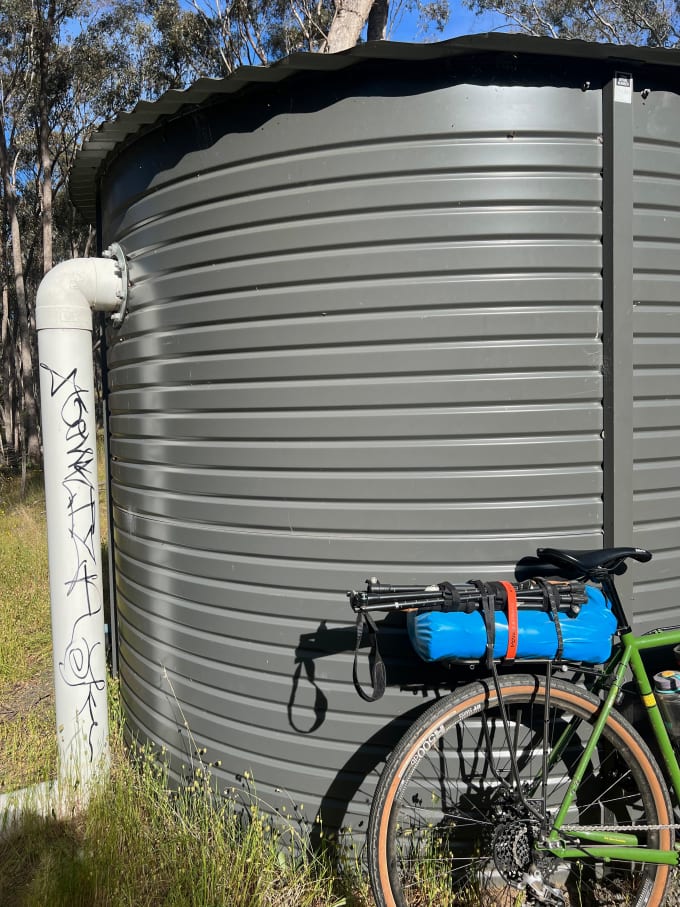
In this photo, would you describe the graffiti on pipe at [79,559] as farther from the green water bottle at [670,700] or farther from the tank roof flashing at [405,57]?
the green water bottle at [670,700]

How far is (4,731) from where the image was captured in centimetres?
505

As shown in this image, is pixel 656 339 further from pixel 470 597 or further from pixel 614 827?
pixel 614 827

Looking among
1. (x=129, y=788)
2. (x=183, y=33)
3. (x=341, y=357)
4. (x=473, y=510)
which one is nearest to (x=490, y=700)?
(x=473, y=510)

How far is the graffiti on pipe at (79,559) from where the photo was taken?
3900 mm

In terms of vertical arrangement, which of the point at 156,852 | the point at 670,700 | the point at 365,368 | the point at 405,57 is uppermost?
the point at 405,57

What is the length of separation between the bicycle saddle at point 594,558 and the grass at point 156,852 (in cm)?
156

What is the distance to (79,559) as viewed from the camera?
3.92 meters

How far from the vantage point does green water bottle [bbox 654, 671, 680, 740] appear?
290 cm

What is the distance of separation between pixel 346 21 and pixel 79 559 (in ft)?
26.3

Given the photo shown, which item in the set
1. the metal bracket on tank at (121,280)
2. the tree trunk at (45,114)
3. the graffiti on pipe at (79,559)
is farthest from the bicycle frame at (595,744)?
the tree trunk at (45,114)

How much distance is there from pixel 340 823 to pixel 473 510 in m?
1.48

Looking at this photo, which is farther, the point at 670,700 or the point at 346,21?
the point at 346,21

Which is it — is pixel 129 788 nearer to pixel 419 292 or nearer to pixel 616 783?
pixel 616 783

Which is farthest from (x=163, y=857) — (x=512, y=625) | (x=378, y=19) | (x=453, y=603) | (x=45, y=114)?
(x=45, y=114)
